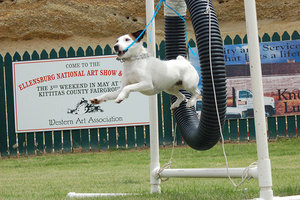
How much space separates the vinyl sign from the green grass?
2.57ft

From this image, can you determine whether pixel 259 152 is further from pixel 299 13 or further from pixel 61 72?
pixel 299 13

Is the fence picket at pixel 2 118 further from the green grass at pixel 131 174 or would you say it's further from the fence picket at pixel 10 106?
the green grass at pixel 131 174

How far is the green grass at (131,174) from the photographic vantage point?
4.62 m

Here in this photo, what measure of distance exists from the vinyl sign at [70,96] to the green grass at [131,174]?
0.78 metres

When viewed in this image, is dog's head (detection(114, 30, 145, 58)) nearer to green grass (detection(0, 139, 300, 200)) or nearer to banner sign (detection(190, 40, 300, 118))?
green grass (detection(0, 139, 300, 200))

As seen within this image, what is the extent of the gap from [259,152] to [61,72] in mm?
7815

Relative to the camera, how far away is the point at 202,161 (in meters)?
7.93

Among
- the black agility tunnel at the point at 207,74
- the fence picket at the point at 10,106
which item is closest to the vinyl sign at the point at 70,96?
the fence picket at the point at 10,106

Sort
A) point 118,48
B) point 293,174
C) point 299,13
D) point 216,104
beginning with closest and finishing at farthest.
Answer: point 118,48 → point 216,104 → point 293,174 → point 299,13

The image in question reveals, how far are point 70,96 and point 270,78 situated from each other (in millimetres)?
4283

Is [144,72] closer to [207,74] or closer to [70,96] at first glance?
[207,74]

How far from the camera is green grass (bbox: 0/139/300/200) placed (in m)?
4.62

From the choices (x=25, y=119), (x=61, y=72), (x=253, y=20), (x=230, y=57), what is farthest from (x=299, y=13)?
(x=253, y=20)

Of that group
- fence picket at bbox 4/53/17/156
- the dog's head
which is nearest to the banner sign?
fence picket at bbox 4/53/17/156
